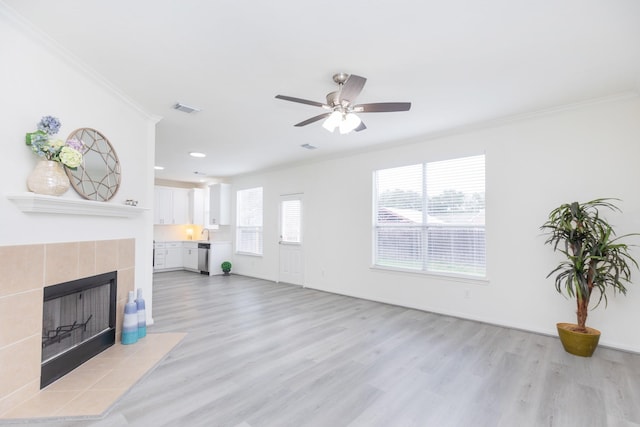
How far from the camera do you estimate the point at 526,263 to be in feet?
12.1

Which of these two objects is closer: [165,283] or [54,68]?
[54,68]

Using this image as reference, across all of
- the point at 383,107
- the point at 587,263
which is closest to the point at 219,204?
the point at 383,107

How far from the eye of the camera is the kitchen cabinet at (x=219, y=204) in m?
8.13

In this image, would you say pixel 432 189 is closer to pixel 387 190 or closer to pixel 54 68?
pixel 387 190

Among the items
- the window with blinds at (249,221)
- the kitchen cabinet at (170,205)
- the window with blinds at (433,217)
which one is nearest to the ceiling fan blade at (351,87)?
the window with blinds at (433,217)

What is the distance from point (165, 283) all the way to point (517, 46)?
7.10 meters

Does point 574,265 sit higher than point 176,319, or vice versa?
point 574,265

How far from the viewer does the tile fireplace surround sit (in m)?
1.98

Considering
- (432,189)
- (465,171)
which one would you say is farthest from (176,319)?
(465,171)

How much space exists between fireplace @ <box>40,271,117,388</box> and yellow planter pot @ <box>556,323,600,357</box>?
15.0 feet

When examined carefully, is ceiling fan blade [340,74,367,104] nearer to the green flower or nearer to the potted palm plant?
the green flower

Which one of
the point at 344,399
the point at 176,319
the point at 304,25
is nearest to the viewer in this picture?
the point at 304,25

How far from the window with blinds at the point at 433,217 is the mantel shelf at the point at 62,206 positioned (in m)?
3.68

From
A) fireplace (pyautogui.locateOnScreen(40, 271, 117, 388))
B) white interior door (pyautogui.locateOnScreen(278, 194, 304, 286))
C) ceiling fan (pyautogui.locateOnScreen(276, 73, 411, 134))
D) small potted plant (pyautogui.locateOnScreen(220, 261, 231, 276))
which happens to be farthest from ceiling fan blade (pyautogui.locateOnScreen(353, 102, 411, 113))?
small potted plant (pyautogui.locateOnScreen(220, 261, 231, 276))
